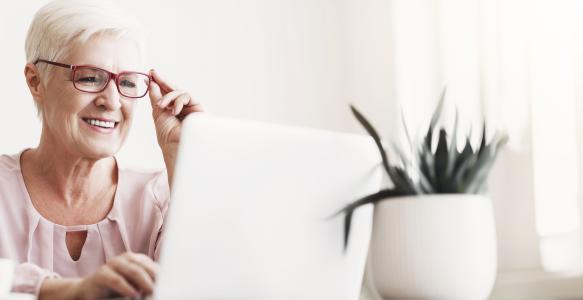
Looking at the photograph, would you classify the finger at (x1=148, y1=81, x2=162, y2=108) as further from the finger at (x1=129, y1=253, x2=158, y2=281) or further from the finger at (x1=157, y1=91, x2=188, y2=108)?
the finger at (x1=129, y1=253, x2=158, y2=281)

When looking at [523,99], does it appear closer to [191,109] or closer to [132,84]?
[191,109]

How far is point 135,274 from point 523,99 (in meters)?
1.17

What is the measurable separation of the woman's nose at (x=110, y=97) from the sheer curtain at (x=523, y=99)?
0.94 metres

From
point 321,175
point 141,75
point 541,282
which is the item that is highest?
point 141,75

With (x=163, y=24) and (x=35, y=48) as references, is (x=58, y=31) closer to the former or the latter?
(x=35, y=48)

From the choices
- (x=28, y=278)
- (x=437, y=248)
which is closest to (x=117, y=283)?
(x=28, y=278)

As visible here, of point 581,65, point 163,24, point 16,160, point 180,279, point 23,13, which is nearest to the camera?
point 180,279

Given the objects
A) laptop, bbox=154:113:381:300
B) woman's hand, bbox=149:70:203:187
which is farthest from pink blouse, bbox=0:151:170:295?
laptop, bbox=154:113:381:300

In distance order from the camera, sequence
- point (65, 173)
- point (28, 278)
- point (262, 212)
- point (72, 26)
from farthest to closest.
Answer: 1. point (65, 173)
2. point (72, 26)
3. point (28, 278)
4. point (262, 212)

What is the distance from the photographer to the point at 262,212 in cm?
103

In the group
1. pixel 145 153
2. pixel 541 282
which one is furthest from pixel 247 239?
pixel 145 153

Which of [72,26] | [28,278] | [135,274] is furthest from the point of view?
[72,26]

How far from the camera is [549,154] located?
5.80 ft

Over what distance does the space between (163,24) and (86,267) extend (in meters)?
1.21
